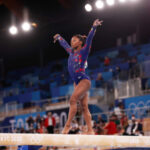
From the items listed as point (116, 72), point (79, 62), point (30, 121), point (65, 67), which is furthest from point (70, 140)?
point (65, 67)

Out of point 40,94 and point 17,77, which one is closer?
point 40,94

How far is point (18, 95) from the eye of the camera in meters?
18.5

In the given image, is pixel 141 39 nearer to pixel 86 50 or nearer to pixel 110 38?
pixel 110 38

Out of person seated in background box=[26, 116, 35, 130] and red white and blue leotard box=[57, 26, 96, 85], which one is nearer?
red white and blue leotard box=[57, 26, 96, 85]

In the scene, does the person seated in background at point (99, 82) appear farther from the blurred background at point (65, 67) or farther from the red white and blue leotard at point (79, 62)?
the red white and blue leotard at point (79, 62)

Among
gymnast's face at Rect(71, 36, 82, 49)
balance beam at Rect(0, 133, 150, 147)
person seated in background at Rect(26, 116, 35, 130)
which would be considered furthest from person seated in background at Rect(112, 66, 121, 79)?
Answer: balance beam at Rect(0, 133, 150, 147)

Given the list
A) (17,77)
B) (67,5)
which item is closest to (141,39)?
→ (67,5)

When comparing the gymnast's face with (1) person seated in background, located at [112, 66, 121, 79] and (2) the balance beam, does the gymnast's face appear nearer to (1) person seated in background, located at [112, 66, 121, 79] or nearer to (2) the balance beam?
(2) the balance beam

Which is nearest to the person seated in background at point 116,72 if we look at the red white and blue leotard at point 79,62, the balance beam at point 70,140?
the red white and blue leotard at point 79,62

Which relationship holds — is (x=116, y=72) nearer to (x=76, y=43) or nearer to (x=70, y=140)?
(x=76, y=43)

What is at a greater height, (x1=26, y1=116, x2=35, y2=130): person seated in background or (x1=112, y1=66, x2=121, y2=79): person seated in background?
(x1=112, y1=66, x2=121, y2=79): person seated in background

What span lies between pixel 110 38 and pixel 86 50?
1667 cm

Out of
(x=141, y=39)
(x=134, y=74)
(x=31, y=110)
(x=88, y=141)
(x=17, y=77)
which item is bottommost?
(x=88, y=141)

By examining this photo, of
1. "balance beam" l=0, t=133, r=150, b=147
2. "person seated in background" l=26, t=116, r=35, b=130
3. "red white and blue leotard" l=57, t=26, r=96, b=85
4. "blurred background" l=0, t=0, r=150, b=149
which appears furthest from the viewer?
"person seated in background" l=26, t=116, r=35, b=130
